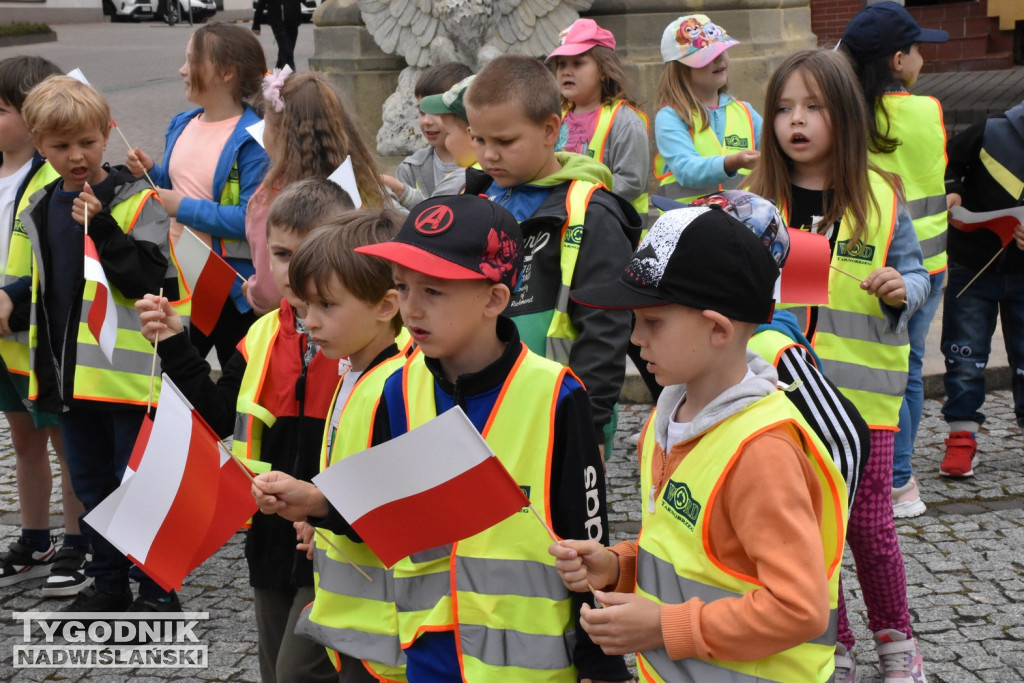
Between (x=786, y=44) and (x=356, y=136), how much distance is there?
5563 mm

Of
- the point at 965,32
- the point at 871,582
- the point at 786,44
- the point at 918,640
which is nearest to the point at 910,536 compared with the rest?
the point at 918,640

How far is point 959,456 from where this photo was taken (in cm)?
552

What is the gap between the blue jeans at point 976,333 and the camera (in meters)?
5.61

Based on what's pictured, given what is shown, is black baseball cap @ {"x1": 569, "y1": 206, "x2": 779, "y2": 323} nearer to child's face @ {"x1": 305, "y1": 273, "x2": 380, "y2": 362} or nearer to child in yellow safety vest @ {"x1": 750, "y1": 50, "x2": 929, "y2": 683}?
child's face @ {"x1": 305, "y1": 273, "x2": 380, "y2": 362}

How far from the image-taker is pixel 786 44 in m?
9.02

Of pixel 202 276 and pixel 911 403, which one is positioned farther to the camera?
pixel 911 403

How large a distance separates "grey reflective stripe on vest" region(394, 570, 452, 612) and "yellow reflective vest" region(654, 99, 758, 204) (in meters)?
3.30

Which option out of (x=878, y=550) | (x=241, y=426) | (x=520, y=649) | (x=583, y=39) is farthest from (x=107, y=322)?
(x=583, y=39)

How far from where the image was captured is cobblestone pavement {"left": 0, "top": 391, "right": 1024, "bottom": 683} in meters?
3.96

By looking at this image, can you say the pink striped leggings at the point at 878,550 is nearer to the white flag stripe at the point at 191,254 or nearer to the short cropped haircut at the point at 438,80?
the white flag stripe at the point at 191,254

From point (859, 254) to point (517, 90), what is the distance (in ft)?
3.79

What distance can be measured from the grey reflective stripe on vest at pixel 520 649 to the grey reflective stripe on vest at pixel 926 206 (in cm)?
315

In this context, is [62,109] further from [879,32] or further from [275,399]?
[879,32]

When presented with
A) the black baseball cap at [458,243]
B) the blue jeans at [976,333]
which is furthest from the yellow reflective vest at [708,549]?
the blue jeans at [976,333]
